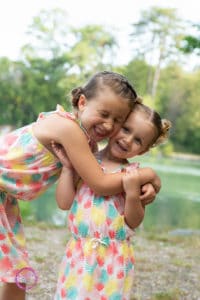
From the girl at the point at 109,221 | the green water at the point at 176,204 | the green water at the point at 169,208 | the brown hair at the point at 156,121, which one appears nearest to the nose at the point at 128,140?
the girl at the point at 109,221

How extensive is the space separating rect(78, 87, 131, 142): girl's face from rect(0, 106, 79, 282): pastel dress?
0.09 metres

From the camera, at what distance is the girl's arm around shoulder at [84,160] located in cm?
213

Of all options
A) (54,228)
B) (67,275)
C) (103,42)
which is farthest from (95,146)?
(103,42)

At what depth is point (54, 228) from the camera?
21.7 feet

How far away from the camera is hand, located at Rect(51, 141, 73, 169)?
7.24 ft

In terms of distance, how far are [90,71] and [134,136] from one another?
29181mm

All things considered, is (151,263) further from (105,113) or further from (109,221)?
(105,113)

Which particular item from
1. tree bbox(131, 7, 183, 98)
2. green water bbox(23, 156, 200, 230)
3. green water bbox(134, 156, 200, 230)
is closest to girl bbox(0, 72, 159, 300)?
green water bbox(23, 156, 200, 230)

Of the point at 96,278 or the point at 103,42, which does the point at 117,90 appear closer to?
the point at 96,278

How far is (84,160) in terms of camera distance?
6.98ft

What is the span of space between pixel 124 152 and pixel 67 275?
20.7 inches

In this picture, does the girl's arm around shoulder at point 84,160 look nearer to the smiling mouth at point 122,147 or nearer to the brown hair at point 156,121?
the smiling mouth at point 122,147

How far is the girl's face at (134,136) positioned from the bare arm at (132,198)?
10 centimetres

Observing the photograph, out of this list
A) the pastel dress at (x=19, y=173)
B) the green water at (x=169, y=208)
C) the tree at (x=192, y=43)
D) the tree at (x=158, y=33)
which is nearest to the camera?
the pastel dress at (x=19, y=173)
